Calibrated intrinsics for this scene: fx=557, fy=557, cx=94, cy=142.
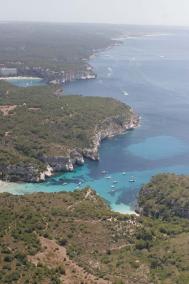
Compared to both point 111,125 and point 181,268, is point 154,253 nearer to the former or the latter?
point 181,268

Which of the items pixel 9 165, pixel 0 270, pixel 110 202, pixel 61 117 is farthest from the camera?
pixel 61 117

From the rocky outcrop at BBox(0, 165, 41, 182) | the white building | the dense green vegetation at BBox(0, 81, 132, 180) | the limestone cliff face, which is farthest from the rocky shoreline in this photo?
the white building

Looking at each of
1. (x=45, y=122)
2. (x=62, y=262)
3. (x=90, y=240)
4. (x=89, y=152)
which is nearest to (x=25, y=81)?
(x=45, y=122)

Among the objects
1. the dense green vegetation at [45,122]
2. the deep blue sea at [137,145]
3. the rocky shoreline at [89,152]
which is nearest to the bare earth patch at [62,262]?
the deep blue sea at [137,145]

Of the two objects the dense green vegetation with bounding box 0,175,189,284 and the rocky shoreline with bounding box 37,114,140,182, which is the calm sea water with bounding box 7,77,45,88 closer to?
the rocky shoreline with bounding box 37,114,140,182

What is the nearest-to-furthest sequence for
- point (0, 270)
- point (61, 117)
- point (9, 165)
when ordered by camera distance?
point (0, 270) → point (9, 165) → point (61, 117)

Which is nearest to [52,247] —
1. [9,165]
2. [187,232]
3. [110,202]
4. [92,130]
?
[187,232]

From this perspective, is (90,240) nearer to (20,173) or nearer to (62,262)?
(62,262)

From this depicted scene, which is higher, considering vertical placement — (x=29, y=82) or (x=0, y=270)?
(x=0, y=270)
